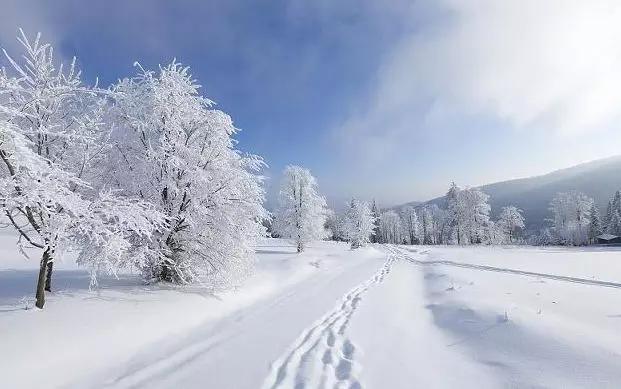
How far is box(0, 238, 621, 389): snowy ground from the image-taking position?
653 centimetres

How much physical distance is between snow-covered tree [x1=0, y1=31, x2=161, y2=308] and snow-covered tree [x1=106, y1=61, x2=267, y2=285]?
114cm

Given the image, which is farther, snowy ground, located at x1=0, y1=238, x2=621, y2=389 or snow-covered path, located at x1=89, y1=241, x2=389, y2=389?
snow-covered path, located at x1=89, y1=241, x2=389, y2=389

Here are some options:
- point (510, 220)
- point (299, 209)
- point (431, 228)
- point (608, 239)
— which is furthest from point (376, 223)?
point (299, 209)

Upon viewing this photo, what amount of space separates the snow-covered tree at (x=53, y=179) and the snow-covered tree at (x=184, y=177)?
1141 millimetres

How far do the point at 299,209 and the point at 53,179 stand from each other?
135 ft

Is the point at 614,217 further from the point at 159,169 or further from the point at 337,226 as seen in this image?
the point at 159,169

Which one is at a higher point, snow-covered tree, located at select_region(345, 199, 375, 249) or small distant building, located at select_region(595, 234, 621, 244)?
snow-covered tree, located at select_region(345, 199, 375, 249)

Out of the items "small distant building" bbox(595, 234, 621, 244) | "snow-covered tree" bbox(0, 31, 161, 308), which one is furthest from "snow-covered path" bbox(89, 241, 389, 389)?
"small distant building" bbox(595, 234, 621, 244)

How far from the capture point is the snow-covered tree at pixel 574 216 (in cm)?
8619

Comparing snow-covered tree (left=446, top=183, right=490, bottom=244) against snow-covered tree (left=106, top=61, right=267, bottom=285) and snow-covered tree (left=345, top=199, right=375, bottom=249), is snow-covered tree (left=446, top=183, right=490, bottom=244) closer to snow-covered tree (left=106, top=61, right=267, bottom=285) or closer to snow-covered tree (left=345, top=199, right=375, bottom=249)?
snow-covered tree (left=345, top=199, right=375, bottom=249)

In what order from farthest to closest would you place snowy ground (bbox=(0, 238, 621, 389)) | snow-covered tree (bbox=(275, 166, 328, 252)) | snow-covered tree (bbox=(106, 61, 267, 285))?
snow-covered tree (bbox=(275, 166, 328, 252)) < snow-covered tree (bbox=(106, 61, 267, 285)) < snowy ground (bbox=(0, 238, 621, 389))

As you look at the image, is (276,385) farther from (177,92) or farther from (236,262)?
(177,92)

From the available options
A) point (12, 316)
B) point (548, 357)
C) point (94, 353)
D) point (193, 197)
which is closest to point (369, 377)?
point (548, 357)

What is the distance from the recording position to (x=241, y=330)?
415 inches
